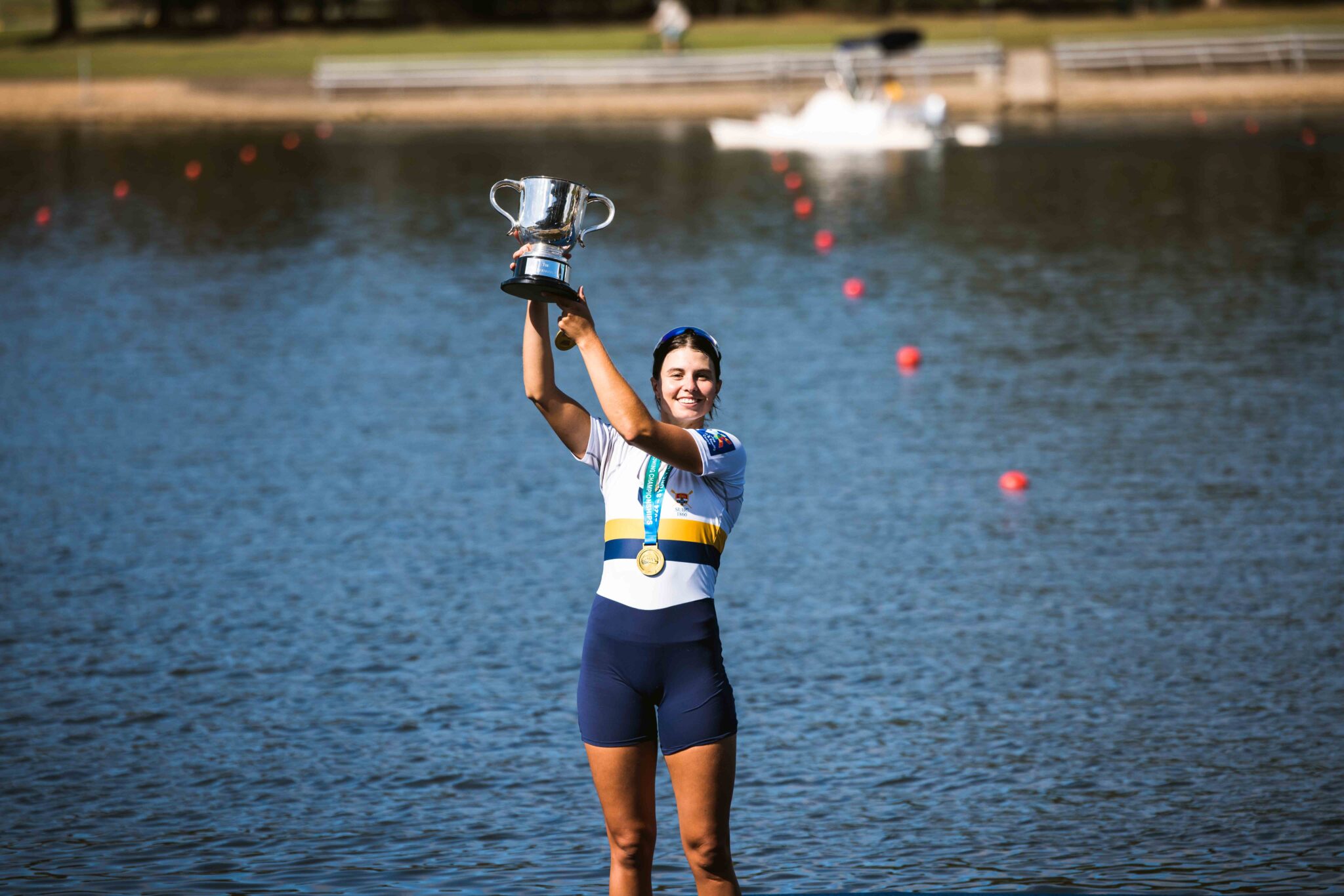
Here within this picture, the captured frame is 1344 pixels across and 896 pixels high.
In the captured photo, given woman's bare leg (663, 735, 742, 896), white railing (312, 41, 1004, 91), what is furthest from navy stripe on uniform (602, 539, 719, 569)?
white railing (312, 41, 1004, 91)

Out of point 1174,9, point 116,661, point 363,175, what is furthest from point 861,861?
point 1174,9

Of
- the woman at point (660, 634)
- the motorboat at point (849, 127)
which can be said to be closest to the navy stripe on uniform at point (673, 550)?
the woman at point (660, 634)

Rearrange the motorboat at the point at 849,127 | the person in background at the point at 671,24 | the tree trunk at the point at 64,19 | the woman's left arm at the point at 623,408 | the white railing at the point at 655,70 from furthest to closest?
1. the tree trunk at the point at 64,19
2. the person in background at the point at 671,24
3. the white railing at the point at 655,70
4. the motorboat at the point at 849,127
5. the woman's left arm at the point at 623,408

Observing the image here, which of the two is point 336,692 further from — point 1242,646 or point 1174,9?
point 1174,9

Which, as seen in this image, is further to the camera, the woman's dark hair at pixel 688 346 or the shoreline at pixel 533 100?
the shoreline at pixel 533 100

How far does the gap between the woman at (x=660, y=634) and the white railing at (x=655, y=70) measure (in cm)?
3810

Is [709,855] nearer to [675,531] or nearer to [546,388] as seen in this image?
[675,531]

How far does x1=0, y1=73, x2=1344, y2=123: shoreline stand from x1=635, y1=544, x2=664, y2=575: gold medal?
1486 inches

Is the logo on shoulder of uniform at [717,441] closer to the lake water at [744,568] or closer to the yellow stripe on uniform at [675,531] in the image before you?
the yellow stripe on uniform at [675,531]

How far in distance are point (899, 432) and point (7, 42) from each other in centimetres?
5980

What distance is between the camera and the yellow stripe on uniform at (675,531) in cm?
500

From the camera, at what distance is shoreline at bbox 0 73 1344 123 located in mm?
41562

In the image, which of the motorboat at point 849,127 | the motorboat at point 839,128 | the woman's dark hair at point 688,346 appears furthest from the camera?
the motorboat at point 839,128

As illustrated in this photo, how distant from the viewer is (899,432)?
542 inches
